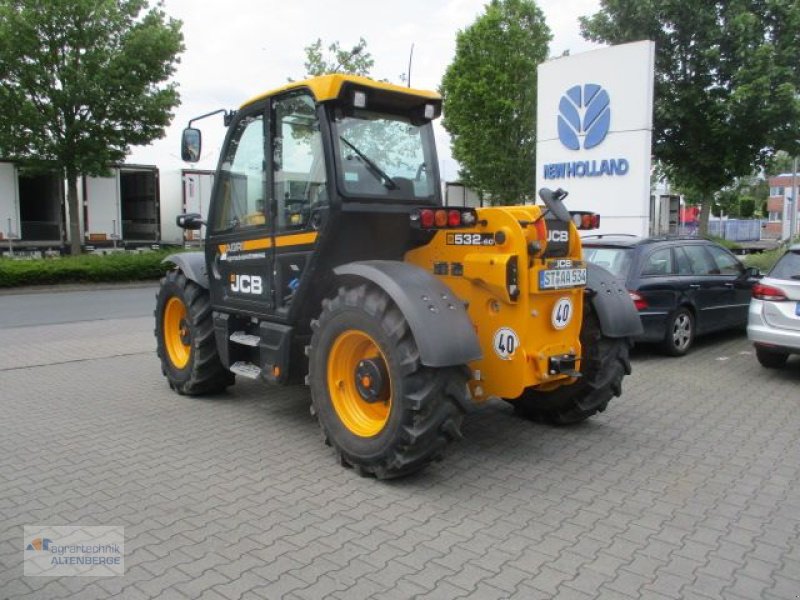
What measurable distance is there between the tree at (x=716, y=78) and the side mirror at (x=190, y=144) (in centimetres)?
1521

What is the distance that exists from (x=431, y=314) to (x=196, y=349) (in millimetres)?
3004

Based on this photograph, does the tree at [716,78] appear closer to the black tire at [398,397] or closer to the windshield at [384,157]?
the windshield at [384,157]

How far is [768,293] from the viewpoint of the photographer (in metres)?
7.32

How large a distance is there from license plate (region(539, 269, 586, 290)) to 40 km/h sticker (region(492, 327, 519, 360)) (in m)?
0.37

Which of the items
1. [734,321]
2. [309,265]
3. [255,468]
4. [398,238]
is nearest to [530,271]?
[398,238]

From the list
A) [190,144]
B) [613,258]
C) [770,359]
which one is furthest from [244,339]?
[770,359]

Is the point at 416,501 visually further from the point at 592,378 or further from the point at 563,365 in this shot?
the point at 592,378

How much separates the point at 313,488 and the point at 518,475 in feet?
4.51

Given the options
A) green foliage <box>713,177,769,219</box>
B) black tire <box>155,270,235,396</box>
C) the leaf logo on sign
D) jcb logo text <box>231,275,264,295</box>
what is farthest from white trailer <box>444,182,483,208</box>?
green foliage <box>713,177,769,219</box>

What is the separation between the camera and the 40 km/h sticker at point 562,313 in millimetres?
4781

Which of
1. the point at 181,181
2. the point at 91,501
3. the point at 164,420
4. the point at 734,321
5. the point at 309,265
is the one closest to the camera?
the point at 91,501

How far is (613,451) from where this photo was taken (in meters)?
5.12

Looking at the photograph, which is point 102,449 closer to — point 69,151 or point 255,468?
point 255,468

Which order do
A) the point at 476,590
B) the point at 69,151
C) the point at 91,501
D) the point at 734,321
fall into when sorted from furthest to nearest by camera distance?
the point at 69,151
the point at 734,321
the point at 91,501
the point at 476,590
